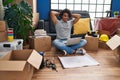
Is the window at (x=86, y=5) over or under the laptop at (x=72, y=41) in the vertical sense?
over

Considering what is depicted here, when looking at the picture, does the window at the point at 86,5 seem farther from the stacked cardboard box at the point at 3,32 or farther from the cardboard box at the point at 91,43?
the stacked cardboard box at the point at 3,32

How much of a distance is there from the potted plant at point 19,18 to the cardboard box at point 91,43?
3.78 feet

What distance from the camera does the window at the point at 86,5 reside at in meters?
4.58

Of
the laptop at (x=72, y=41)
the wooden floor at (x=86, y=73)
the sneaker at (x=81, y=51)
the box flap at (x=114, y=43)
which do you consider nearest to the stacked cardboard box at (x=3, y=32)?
the wooden floor at (x=86, y=73)

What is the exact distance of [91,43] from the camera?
351 cm

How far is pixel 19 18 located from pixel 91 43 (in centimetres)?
145

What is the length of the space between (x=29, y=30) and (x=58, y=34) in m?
0.57

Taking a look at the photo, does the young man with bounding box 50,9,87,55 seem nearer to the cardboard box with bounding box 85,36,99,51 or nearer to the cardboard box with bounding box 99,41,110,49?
the cardboard box with bounding box 85,36,99,51

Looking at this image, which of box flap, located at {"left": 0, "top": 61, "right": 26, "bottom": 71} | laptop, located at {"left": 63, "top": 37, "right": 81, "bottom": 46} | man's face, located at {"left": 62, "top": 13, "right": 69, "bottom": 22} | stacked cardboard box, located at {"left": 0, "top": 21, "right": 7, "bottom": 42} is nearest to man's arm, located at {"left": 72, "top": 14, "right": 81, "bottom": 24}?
man's face, located at {"left": 62, "top": 13, "right": 69, "bottom": 22}

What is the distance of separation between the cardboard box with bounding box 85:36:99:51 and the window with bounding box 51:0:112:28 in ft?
3.99

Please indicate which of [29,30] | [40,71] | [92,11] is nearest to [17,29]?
[29,30]

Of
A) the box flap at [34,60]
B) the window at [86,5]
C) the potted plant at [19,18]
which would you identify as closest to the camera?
the box flap at [34,60]

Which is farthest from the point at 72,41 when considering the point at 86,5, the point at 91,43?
the point at 86,5

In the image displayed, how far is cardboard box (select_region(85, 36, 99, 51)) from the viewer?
137 inches
